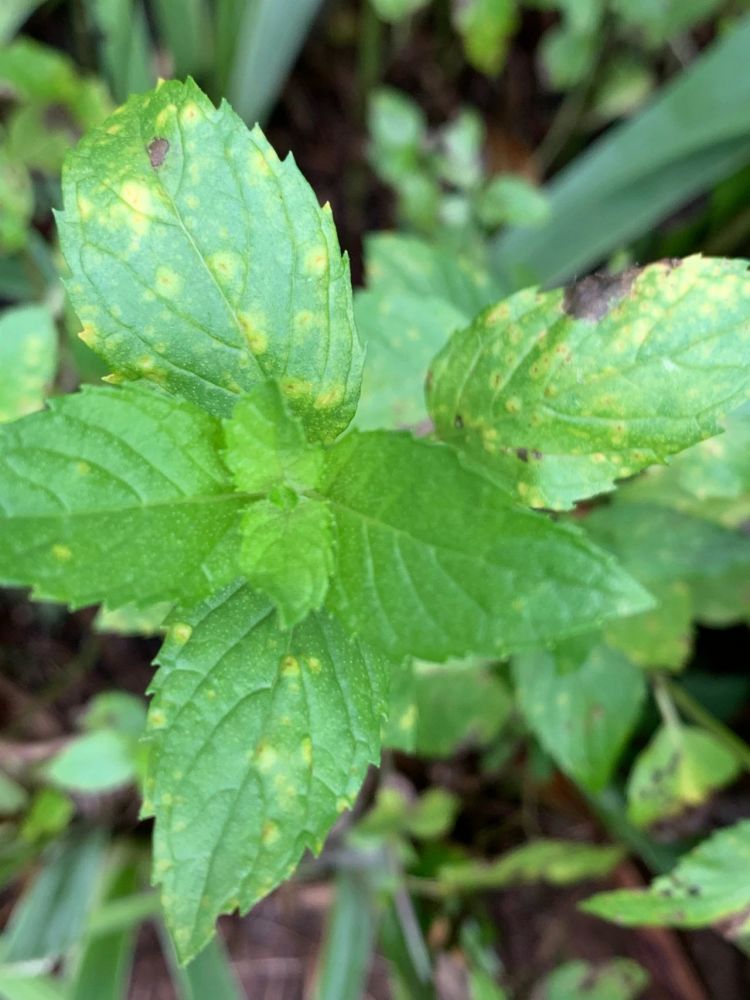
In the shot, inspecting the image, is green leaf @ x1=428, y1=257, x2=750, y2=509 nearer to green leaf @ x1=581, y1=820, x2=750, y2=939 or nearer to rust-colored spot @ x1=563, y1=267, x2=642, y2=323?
rust-colored spot @ x1=563, y1=267, x2=642, y2=323

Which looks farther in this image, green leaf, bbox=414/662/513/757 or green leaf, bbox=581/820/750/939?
green leaf, bbox=414/662/513/757

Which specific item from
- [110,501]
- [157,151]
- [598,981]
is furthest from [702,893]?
[157,151]

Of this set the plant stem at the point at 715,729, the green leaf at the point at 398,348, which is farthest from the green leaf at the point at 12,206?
the plant stem at the point at 715,729

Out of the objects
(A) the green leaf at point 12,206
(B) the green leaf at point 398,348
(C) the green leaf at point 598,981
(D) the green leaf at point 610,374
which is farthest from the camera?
(C) the green leaf at point 598,981

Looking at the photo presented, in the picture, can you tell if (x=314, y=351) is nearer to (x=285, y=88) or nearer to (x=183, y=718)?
(x=183, y=718)

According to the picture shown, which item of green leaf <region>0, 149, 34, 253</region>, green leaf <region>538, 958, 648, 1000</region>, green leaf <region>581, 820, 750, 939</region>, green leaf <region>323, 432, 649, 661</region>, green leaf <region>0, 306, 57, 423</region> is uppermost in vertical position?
green leaf <region>0, 149, 34, 253</region>

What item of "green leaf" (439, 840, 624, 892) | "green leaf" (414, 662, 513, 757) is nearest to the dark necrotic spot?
"green leaf" (414, 662, 513, 757)

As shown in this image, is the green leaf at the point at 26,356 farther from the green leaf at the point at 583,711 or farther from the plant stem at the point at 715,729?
the plant stem at the point at 715,729
